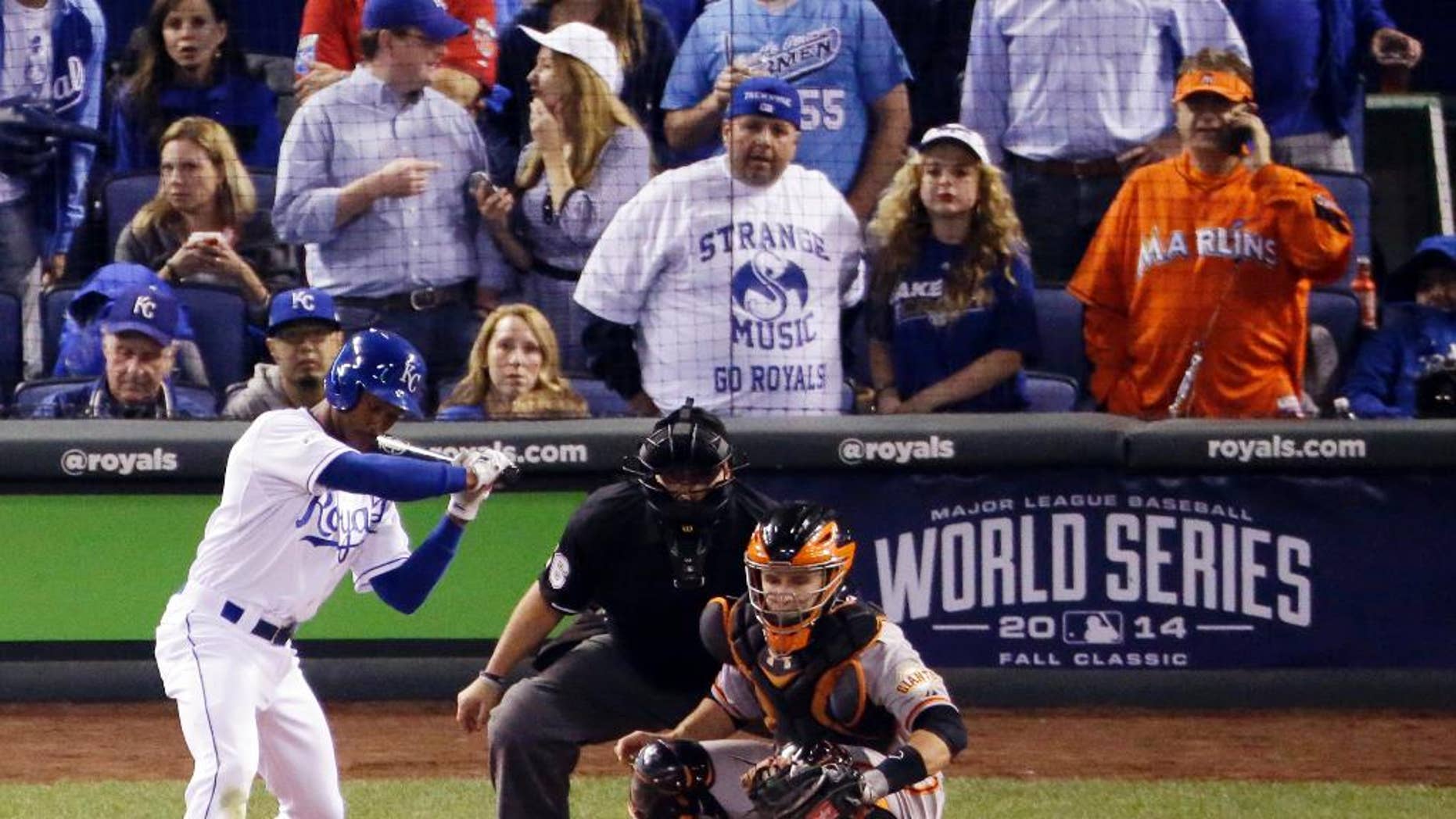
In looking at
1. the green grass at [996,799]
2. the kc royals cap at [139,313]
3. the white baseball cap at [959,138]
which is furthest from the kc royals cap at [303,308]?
the white baseball cap at [959,138]

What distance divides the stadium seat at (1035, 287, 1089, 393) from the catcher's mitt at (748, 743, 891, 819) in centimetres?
391

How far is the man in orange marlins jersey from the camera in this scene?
7.74 meters

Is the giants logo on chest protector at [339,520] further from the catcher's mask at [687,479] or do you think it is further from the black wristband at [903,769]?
the black wristband at [903,769]

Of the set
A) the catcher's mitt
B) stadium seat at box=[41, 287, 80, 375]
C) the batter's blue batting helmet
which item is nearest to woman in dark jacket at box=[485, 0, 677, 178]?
stadium seat at box=[41, 287, 80, 375]

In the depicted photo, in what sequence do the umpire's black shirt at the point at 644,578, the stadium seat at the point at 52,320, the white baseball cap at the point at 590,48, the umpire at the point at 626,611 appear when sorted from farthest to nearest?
1. the stadium seat at the point at 52,320
2. the white baseball cap at the point at 590,48
3. the umpire's black shirt at the point at 644,578
4. the umpire at the point at 626,611

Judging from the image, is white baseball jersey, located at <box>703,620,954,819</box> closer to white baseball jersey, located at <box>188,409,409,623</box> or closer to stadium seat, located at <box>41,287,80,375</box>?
white baseball jersey, located at <box>188,409,409,623</box>

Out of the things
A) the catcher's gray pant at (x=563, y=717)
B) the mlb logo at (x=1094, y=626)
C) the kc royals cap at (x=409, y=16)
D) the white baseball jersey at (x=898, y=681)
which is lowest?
the mlb logo at (x=1094, y=626)

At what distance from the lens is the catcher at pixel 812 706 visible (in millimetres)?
4363

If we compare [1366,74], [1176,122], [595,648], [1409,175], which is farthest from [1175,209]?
[595,648]

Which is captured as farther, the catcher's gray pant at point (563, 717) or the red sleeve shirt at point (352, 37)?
the red sleeve shirt at point (352, 37)

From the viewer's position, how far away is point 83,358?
808 cm

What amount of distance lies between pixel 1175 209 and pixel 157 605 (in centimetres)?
402

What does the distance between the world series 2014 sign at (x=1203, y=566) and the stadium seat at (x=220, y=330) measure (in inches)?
85.9

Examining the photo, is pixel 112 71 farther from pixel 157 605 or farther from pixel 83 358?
pixel 157 605
